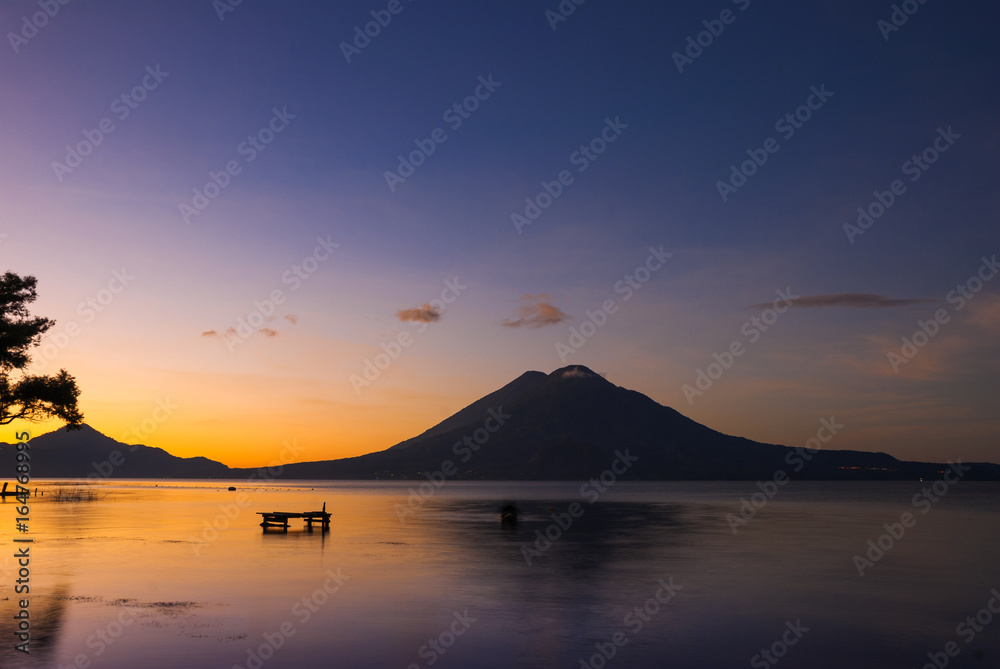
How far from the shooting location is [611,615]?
82.7 feet

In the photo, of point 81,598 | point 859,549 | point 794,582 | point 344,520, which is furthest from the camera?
point 344,520

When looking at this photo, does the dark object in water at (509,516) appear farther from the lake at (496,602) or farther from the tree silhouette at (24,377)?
the tree silhouette at (24,377)

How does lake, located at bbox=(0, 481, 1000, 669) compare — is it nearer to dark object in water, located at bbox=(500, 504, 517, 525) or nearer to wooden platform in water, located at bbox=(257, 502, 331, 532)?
wooden platform in water, located at bbox=(257, 502, 331, 532)

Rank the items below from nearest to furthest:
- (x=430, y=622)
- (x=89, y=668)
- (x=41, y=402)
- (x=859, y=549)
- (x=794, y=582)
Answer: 1. (x=89, y=668)
2. (x=430, y=622)
3. (x=794, y=582)
4. (x=41, y=402)
5. (x=859, y=549)

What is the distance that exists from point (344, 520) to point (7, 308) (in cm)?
4460

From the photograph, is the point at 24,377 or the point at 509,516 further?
the point at 509,516

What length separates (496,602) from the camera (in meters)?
27.4

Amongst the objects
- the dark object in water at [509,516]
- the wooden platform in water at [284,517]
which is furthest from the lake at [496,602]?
the dark object in water at [509,516]

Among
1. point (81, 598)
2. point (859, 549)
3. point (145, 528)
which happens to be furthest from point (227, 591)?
point (859, 549)

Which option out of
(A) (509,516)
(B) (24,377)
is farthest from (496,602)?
(A) (509,516)

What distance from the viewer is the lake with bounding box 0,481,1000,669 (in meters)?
20.1

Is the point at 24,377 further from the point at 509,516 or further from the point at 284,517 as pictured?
the point at 509,516

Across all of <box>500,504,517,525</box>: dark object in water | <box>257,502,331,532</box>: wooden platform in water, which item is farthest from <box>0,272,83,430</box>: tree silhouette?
<box>500,504,517,525</box>: dark object in water

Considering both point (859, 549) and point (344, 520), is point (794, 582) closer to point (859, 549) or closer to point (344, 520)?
point (859, 549)
